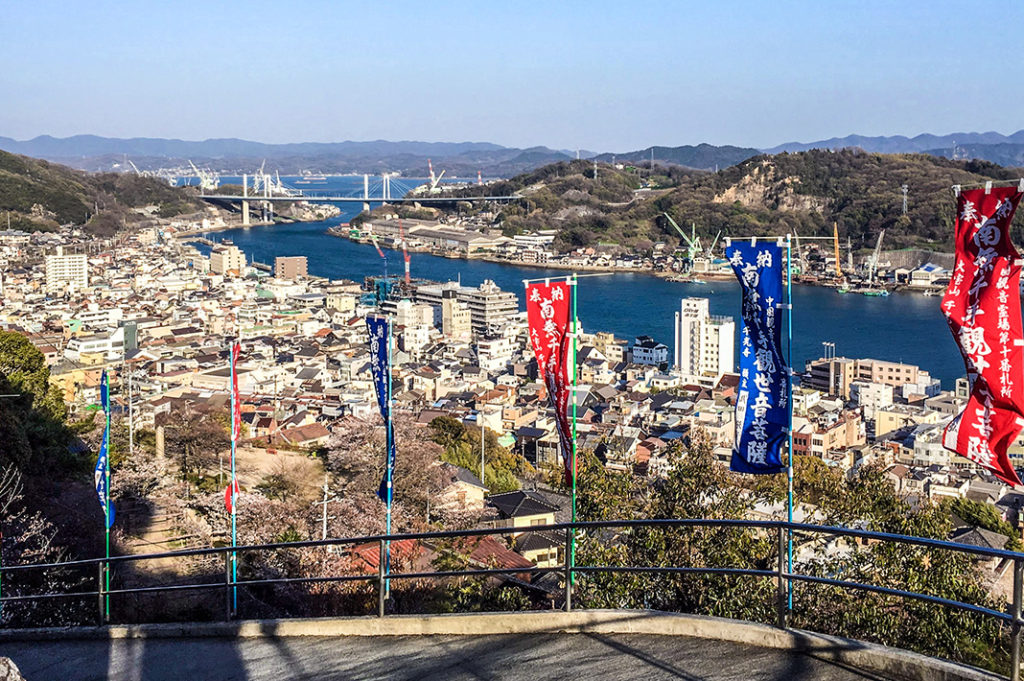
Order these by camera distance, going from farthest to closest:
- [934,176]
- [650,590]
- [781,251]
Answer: [934,176]
[781,251]
[650,590]

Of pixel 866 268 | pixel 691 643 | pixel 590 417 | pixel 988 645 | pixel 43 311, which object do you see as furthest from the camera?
pixel 866 268

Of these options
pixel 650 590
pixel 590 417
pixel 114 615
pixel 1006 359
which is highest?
pixel 1006 359

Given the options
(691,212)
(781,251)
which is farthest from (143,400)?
(691,212)

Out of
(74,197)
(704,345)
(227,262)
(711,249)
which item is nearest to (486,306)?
(704,345)

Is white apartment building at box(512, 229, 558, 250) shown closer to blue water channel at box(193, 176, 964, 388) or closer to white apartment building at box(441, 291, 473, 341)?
blue water channel at box(193, 176, 964, 388)

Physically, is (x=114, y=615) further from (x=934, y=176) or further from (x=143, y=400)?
(x=934, y=176)

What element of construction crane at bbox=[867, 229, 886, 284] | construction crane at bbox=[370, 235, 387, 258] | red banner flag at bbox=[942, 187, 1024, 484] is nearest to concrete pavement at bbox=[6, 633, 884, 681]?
red banner flag at bbox=[942, 187, 1024, 484]

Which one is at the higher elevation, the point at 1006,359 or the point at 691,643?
the point at 1006,359
